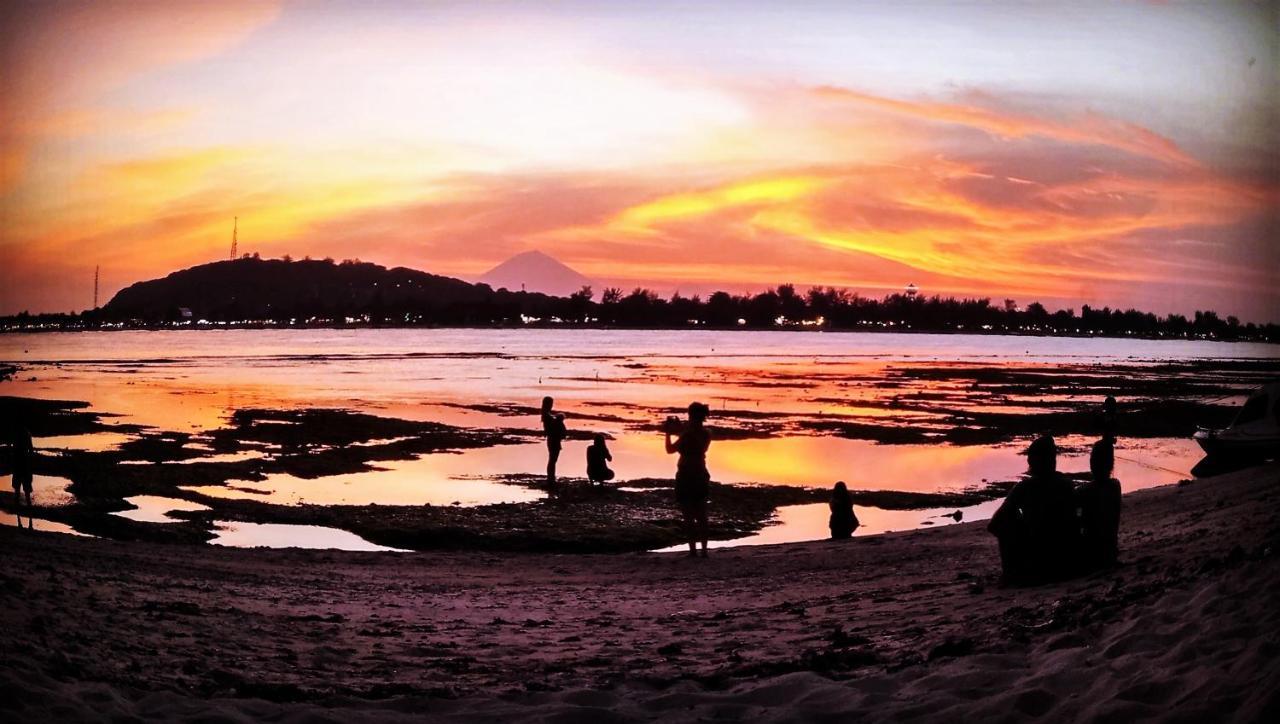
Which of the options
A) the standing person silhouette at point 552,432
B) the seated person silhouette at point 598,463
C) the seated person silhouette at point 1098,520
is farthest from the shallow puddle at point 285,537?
the seated person silhouette at point 1098,520

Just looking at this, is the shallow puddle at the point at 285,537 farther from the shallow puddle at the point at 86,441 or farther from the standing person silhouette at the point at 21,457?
the shallow puddle at the point at 86,441

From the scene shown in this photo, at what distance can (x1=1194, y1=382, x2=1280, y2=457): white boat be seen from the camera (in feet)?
59.2

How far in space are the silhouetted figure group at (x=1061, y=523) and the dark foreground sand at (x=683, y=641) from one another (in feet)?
1.01

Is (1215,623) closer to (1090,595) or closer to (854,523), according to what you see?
(1090,595)

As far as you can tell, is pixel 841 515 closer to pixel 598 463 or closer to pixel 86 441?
pixel 598 463

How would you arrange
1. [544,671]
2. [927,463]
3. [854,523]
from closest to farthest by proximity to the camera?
[544,671] < [854,523] < [927,463]

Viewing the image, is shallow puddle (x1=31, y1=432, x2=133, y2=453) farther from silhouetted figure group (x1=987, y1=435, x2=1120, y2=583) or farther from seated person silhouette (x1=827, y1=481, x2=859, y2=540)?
silhouetted figure group (x1=987, y1=435, x2=1120, y2=583)

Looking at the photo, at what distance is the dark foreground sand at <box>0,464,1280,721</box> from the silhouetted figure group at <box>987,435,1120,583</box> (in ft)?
1.01

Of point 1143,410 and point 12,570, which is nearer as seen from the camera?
point 12,570

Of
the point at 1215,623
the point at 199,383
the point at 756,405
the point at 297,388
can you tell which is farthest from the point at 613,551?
the point at 199,383

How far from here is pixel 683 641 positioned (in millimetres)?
8492

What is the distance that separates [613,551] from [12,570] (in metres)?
9.26

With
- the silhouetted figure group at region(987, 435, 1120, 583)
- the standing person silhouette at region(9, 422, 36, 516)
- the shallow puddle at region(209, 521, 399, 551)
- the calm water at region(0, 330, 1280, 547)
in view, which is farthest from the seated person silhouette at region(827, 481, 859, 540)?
the standing person silhouette at region(9, 422, 36, 516)

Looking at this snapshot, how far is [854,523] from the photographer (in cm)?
1706
